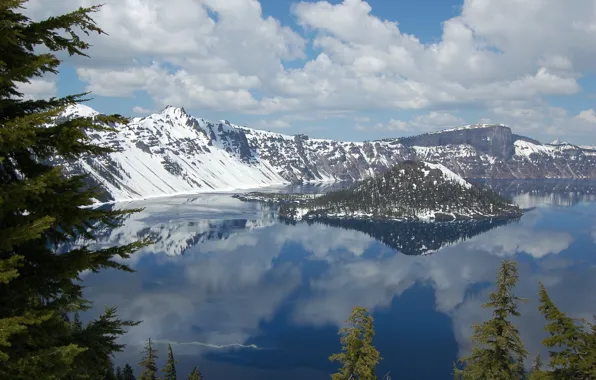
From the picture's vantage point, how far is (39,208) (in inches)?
325

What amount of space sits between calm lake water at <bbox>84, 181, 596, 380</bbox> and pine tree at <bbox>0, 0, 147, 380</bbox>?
248 feet

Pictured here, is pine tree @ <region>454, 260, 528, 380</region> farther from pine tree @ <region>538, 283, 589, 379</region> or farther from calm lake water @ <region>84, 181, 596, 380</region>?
calm lake water @ <region>84, 181, 596, 380</region>

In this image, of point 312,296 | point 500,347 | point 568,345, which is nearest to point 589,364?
point 568,345

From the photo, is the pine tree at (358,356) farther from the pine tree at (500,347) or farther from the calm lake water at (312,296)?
the calm lake water at (312,296)

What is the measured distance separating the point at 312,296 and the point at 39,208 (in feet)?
383

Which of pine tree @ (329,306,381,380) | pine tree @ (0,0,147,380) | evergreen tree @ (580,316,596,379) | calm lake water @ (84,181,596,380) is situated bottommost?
calm lake water @ (84,181,596,380)

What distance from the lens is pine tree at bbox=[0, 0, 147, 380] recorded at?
24.8 feet

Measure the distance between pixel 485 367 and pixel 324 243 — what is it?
173793 millimetres

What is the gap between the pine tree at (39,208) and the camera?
24.8 ft

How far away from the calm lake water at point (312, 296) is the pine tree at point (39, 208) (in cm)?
7569

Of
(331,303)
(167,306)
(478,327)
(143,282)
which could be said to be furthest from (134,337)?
(478,327)

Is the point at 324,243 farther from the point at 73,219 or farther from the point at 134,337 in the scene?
the point at 73,219

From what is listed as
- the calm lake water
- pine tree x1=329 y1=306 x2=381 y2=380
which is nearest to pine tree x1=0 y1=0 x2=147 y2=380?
pine tree x1=329 y1=306 x2=381 y2=380

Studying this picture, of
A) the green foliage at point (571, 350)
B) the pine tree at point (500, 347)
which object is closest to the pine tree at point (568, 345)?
the green foliage at point (571, 350)
